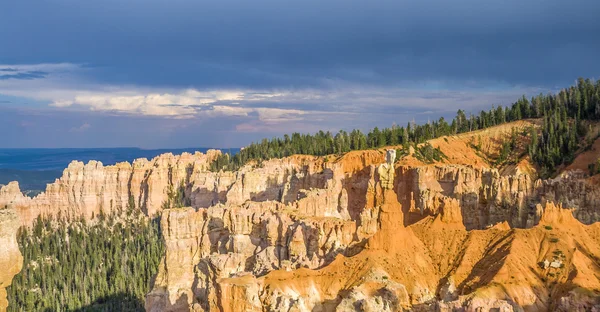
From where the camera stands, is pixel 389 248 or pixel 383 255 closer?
pixel 383 255

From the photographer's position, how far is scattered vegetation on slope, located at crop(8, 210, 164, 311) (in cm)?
8375

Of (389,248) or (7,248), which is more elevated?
(389,248)

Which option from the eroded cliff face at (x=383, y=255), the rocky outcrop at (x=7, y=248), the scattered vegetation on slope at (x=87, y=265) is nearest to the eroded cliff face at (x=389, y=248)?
the eroded cliff face at (x=383, y=255)

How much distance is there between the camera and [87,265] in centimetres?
9662

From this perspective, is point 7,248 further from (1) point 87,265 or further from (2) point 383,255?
(1) point 87,265

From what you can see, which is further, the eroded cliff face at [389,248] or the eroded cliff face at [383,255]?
the eroded cliff face at [389,248]

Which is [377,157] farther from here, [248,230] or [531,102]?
[531,102]

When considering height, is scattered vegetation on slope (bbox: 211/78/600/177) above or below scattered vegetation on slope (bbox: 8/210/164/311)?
above

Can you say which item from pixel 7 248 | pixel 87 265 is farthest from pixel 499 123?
pixel 7 248

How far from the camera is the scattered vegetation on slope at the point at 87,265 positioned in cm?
8375

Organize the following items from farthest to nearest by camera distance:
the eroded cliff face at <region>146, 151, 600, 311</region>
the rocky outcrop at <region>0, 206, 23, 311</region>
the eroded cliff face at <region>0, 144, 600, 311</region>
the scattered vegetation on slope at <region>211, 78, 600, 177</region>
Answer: the scattered vegetation on slope at <region>211, 78, 600, 177</region> < the rocky outcrop at <region>0, 206, 23, 311</region> < the eroded cliff face at <region>0, 144, 600, 311</region> < the eroded cliff face at <region>146, 151, 600, 311</region>

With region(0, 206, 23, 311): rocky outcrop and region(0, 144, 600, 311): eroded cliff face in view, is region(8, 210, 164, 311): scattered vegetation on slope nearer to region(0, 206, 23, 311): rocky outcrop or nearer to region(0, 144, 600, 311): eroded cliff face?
region(0, 206, 23, 311): rocky outcrop

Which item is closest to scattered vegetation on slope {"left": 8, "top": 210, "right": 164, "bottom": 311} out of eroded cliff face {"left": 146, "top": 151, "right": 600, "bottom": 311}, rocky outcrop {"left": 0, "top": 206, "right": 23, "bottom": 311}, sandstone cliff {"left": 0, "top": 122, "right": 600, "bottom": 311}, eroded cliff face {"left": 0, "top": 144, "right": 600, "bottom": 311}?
rocky outcrop {"left": 0, "top": 206, "right": 23, "bottom": 311}

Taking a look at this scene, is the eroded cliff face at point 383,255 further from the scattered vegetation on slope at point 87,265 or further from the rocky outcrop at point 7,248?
the scattered vegetation on slope at point 87,265
